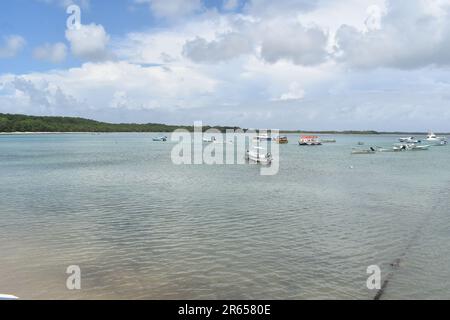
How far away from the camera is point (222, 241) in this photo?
57.9ft

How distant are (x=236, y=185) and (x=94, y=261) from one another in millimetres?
22304

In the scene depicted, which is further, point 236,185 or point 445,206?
point 236,185

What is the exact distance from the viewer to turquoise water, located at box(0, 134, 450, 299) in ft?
41.8

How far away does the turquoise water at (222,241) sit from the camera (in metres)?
12.7

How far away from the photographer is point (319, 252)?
640 inches

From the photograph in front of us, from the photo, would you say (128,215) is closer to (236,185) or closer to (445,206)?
(236,185)

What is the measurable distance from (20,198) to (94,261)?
16729mm

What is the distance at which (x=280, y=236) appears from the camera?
60.9ft

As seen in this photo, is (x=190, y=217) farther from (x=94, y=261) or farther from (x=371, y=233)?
(x=371, y=233)

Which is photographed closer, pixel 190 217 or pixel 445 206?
pixel 190 217
